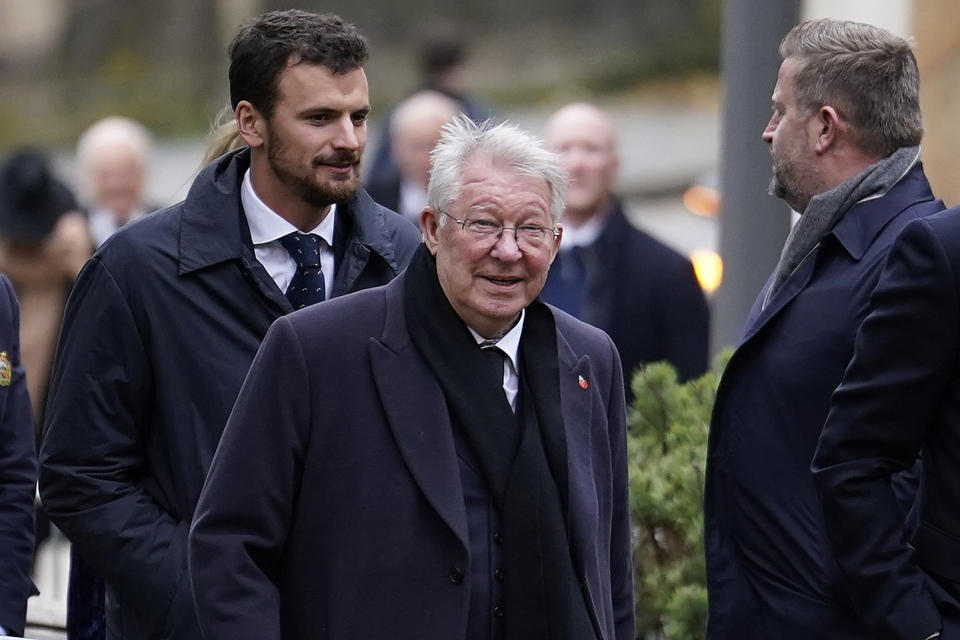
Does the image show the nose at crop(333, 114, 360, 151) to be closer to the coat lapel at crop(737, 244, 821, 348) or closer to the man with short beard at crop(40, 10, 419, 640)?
the man with short beard at crop(40, 10, 419, 640)

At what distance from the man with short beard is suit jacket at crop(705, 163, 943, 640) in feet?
2.93

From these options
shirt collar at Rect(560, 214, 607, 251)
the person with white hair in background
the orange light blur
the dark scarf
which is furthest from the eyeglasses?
the orange light blur

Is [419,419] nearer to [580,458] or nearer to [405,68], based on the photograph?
[580,458]

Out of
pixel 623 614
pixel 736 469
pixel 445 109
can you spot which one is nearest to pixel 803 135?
pixel 736 469

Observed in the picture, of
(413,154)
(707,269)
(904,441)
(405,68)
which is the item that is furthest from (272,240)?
(405,68)

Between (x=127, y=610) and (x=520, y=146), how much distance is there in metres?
1.47

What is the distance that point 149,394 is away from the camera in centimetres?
429

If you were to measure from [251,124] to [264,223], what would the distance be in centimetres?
24

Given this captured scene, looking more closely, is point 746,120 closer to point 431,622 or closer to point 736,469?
point 736,469

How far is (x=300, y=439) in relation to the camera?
3635mm

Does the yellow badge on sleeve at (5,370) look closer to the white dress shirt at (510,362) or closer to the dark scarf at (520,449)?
the dark scarf at (520,449)

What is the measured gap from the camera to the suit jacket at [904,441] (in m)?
3.65

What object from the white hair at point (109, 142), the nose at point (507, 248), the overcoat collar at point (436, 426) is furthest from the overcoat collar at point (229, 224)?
the white hair at point (109, 142)

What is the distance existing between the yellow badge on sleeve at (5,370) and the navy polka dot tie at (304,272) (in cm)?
71
